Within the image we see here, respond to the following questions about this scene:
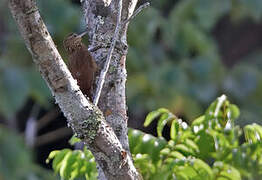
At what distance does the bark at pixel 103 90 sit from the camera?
163cm

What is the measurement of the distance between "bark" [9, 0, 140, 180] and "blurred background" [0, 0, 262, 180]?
354 centimetres

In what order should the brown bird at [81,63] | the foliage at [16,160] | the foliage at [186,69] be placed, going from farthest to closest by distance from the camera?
the foliage at [186,69] → the foliage at [16,160] → the brown bird at [81,63]

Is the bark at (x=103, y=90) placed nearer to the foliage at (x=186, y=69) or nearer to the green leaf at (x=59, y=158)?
the green leaf at (x=59, y=158)

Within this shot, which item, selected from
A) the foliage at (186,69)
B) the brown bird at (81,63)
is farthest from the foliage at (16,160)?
the brown bird at (81,63)

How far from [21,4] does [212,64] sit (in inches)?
199

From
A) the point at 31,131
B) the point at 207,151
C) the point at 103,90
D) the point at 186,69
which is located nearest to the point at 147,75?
the point at 186,69

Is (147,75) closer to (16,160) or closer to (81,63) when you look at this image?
(16,160)

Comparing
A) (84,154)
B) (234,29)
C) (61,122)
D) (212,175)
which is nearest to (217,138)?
(212,175)

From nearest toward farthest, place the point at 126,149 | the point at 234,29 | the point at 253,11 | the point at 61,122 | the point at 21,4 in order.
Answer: the point at 21,4, the point at 126,149, the point at 253,11, the point at 61,122, the point at 234,29

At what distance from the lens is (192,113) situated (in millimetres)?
6602

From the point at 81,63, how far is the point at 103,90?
100 mm

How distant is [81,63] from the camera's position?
1.97 meters

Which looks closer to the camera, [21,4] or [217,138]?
[21,4]

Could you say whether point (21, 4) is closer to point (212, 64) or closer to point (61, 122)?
point (212, 64)
